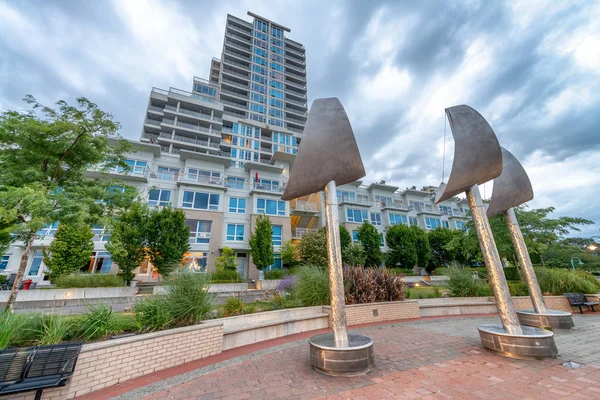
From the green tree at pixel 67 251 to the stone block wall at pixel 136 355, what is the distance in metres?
15.3

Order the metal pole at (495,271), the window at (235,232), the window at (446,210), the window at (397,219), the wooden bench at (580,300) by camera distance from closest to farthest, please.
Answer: the metal pole at (495,271), the wooden bench at (580,300), the window at (235,232), the window at (397,219), the window at (446,210)

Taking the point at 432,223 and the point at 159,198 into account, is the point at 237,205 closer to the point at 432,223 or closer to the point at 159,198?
the point at 159,198

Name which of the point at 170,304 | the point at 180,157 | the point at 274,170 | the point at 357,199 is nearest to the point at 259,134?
the point at 274,170

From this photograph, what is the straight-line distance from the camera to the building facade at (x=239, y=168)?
2185 centimetres

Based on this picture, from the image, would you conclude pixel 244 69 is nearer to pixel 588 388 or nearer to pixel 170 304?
pixel 170 304

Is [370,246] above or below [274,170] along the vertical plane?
below

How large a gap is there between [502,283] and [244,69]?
5138cm

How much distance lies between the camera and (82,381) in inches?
140

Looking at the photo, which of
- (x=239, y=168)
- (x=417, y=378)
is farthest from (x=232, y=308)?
(x=239, y=168)

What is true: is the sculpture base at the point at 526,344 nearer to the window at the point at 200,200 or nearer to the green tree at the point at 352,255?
the green tree at the point at 352,255

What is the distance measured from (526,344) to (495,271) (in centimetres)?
140

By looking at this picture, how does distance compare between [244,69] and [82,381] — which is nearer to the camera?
[82,381]

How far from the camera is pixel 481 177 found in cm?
587

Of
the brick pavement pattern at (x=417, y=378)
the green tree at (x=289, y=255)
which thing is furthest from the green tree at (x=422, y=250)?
the brick pavement pattern at (x=417, y=378)
